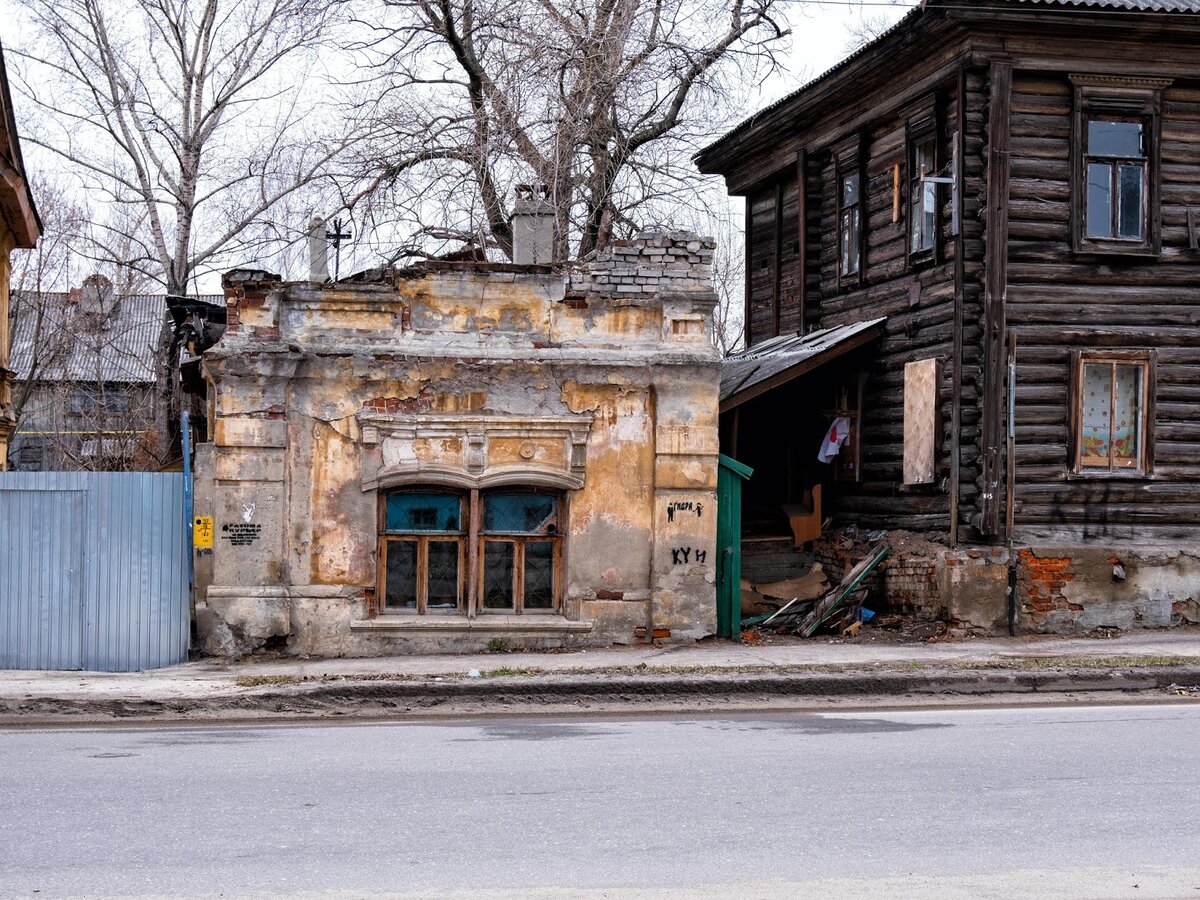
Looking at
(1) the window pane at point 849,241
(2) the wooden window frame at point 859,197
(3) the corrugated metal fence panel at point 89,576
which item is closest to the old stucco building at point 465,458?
(3) the corrugated metal fence panel at point 89,576

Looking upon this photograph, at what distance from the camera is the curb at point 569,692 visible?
11.5 meters

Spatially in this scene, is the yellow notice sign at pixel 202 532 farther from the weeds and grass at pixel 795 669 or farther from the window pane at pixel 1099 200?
the window pane at pixel 1099 200

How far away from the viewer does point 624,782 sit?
7965 millimetres

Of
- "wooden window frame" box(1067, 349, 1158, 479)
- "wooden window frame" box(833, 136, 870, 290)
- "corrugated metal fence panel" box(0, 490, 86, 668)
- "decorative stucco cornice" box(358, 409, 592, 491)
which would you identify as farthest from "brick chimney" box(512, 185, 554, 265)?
"wooden window frame" box(1067, 349, 1158, 479)

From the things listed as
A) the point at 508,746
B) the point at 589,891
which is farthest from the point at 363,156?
the point at 589,891

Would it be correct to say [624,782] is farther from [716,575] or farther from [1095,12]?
[1095,12]

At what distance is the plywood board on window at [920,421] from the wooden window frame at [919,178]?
1349 mm

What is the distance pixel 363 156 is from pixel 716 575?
12457mm

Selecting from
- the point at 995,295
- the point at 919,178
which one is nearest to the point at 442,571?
the point at 995,295

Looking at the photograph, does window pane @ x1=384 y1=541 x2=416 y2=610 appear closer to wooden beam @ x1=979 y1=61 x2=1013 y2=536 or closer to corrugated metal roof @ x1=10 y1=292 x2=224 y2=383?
wooden beam @ x1=979 y1=61 x2=1013 y2=536

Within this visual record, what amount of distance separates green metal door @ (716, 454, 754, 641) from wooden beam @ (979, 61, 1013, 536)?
300 cm

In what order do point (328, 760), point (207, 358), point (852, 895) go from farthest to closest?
point (207, 358)
point (328, 760)
point (852, 895)

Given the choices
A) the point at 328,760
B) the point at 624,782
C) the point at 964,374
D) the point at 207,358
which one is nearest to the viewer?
the point at 624,782

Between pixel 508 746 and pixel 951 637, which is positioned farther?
pixel 951 637
